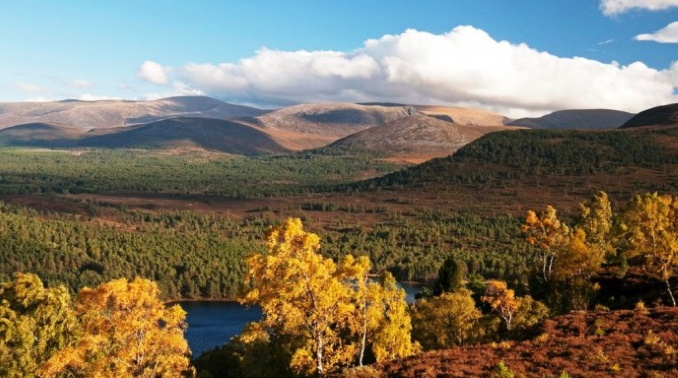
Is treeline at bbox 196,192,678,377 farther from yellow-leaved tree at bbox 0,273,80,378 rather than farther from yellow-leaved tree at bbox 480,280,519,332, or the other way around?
yellow-leaved tree at bbox 0,273,80,378

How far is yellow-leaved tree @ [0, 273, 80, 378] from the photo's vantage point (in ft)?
152

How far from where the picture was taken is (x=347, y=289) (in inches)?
1423

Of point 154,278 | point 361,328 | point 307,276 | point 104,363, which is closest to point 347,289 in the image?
point 307,276

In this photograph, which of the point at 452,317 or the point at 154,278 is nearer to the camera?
the point at 452,317

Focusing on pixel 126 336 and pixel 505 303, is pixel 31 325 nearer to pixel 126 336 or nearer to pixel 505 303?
pixel 126 336

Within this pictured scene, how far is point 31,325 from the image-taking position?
4812 centimetres

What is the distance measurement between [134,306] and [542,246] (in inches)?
2460

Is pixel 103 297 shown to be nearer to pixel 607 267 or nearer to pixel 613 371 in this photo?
pixel 613 371

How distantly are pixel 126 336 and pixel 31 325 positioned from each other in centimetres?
1784

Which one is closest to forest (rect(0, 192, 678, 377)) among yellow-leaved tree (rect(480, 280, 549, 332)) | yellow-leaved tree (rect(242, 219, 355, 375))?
yellow-leaved tree (rect(242, 219, 355, 375))

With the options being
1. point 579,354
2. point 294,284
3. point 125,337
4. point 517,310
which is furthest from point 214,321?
point 579,354

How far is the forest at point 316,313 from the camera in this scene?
110 feet

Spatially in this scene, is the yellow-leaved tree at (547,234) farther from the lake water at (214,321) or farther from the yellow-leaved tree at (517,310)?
the lake water at (214,321)

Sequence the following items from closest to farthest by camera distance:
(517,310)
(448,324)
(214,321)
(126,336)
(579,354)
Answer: (579,354)
(126,336)
(517,310)
(448,324)
(214,321)
